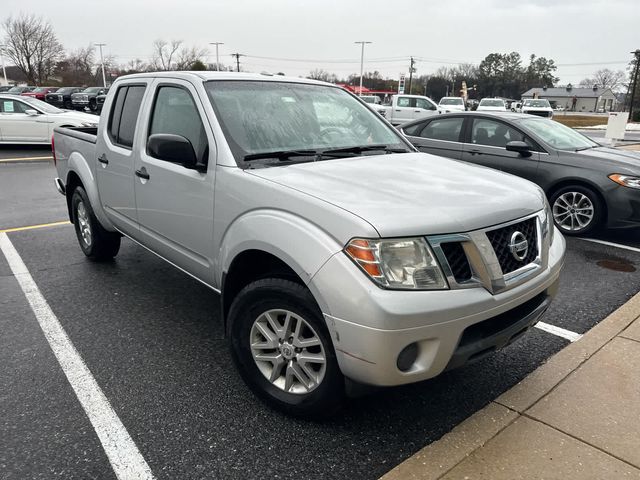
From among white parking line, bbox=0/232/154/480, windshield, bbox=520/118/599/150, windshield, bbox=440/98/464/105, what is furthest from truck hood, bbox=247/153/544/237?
windshield, bbox=440/98/464/105

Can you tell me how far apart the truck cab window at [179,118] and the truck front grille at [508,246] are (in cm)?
177

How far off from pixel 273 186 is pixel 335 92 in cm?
176

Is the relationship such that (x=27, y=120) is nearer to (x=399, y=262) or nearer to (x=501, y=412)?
(x=399, y=262)

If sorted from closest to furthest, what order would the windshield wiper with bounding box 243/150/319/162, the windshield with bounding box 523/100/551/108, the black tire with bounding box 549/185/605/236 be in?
the windshield wiper with bounding box 243/150/319/162 → the black tire with bounding box 549/185/605/236 → the windshield with bounding box 523/100/551/108

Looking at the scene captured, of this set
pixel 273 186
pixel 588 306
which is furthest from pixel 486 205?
pixel 588 306

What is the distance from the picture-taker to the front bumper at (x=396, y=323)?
2.17m

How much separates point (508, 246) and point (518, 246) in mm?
75

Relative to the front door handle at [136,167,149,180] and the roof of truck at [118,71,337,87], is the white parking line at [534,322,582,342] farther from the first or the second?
the front door handle at [136,167,149,180]

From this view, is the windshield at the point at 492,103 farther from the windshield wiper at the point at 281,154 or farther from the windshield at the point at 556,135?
the windshield wiper at the point at 281,154

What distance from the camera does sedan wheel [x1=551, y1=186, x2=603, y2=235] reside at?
643cm

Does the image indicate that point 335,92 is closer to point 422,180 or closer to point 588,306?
point 422,180

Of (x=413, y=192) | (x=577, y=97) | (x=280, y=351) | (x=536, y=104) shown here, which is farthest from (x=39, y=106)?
(x=577, y=97)

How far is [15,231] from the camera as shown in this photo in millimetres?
6543

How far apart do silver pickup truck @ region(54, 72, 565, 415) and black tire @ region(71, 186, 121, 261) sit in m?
1.23
